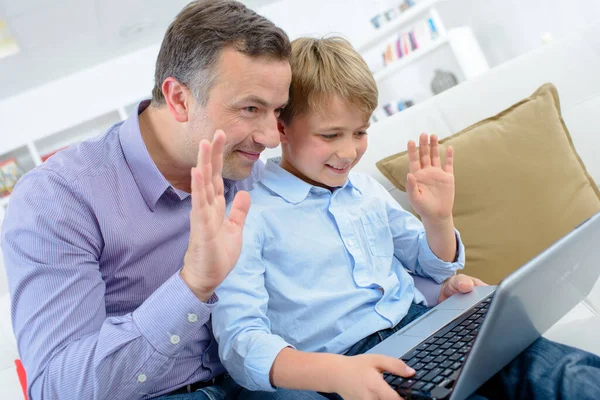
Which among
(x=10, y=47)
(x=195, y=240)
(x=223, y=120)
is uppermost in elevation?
(x=10, y=47)

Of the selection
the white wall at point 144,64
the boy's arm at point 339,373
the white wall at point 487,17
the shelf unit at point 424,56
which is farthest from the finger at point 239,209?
the white wall at point 144,64

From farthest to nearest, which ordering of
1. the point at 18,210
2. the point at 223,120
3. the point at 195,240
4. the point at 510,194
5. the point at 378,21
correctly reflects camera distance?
the point at 378,21 → the point at 510,194 → the point at 223,120 → the point at 18,210 → the point at 195,240

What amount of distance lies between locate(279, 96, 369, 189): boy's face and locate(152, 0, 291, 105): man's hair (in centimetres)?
14

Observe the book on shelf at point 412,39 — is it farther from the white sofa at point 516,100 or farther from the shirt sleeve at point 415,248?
the shirt sleeve at point 415,248

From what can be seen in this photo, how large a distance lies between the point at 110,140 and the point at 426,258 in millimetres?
700

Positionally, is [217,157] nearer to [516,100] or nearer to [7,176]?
[516,100]

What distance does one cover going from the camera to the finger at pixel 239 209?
0.91 metres

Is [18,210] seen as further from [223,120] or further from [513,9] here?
[513,9]

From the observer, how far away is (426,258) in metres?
1.26

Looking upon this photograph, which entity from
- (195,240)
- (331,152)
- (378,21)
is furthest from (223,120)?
(378,21)

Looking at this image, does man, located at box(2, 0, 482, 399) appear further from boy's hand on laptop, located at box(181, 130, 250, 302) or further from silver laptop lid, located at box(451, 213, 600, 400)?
silver laptop lid, located at box(451, 213, 600, 400)

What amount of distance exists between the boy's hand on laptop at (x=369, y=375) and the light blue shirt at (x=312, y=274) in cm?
17

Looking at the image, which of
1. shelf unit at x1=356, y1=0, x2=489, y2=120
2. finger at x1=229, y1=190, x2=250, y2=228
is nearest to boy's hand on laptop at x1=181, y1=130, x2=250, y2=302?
finger at x1=229, y1=190, x2=250, y2=228

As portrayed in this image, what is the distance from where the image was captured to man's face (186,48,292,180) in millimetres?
1116
